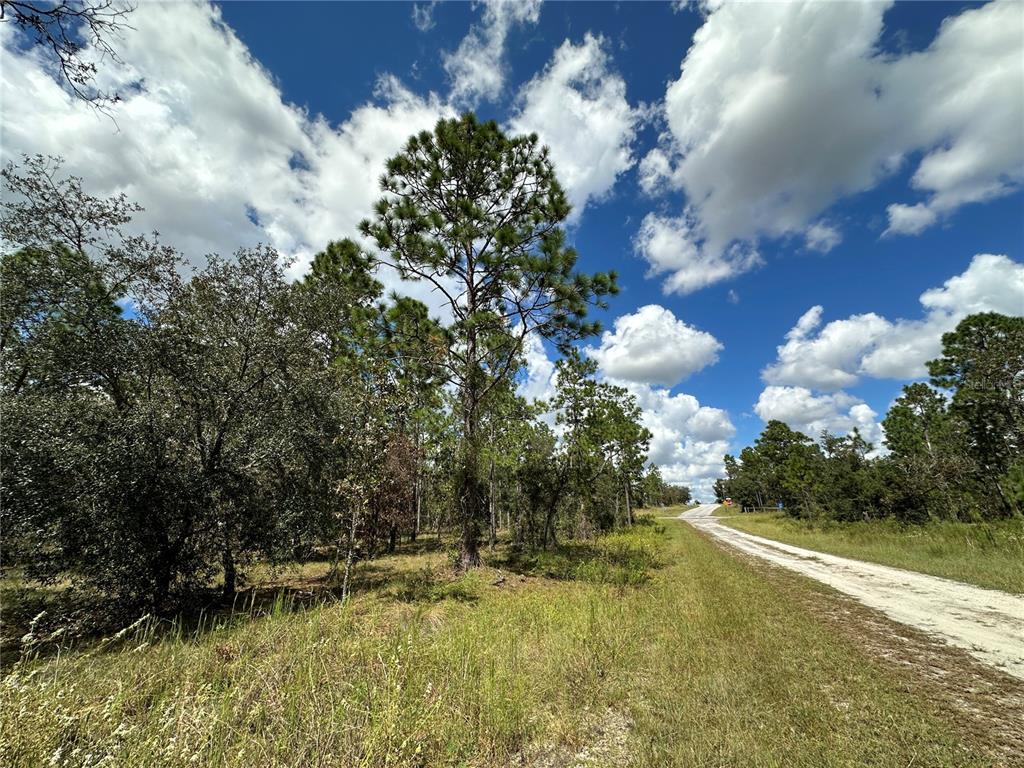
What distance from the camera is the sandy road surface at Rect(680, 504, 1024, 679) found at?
5742mm

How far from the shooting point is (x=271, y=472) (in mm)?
10109

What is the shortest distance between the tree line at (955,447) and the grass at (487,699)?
11.6 meters

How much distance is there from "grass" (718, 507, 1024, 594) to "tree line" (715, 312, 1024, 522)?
1620 millimetres

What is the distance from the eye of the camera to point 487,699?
4195 mm

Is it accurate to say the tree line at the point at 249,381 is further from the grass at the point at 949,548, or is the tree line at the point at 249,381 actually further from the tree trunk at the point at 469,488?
the grass at the point at 949,548

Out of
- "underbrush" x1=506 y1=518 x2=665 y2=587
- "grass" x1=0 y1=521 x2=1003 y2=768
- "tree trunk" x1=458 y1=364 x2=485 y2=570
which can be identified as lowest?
"underbrush" x1=506 y1=518 x2=665 y2=587

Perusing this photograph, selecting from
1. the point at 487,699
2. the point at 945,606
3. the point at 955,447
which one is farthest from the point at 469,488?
the point at 955,447

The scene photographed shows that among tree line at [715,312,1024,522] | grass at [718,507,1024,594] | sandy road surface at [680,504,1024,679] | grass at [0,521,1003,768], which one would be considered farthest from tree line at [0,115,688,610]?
tree line at [715,312,1024,522]

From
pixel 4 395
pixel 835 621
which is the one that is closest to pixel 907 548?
pixel 835 621

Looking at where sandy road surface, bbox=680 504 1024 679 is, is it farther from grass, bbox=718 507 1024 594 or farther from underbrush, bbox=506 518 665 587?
underbrush, bbox=506 518 665 587

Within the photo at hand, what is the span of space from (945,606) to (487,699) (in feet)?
32.2

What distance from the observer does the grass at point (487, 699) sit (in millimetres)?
3182

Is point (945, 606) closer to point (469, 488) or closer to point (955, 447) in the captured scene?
point (469, 488)

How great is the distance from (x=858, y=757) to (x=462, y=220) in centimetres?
1330
